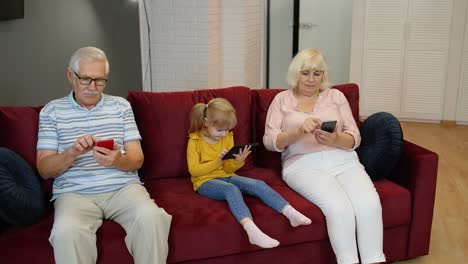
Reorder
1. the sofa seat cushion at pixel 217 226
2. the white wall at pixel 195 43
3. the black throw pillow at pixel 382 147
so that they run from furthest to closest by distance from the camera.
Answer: the white wall at pixel 195 43 < the black throw pillow at pixel 382 147 < the sofa seat cushion at pixel 217 226

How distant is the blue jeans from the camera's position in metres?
2.23

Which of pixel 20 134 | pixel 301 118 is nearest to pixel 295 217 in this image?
pixel 301 118

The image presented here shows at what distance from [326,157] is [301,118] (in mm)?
218

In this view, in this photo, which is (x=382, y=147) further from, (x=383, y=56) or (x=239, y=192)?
(x=383, y=56)

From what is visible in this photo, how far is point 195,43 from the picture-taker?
13.3 feet

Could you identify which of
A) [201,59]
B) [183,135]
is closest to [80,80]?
[183,135]

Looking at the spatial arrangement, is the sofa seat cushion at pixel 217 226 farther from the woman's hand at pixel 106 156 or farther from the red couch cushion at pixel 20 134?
the red couch cushion at pixel 20 134

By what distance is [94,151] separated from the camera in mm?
2107

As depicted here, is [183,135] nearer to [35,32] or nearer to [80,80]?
[80,80]

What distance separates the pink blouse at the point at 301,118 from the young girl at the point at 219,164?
226 millimetres

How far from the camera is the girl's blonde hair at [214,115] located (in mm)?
2393

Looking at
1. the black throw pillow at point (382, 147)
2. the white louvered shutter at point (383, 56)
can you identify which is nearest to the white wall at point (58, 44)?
the black throw pillow at point (382, 147)

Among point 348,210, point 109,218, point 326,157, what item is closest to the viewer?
point 109,218

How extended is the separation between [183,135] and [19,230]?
867mm
